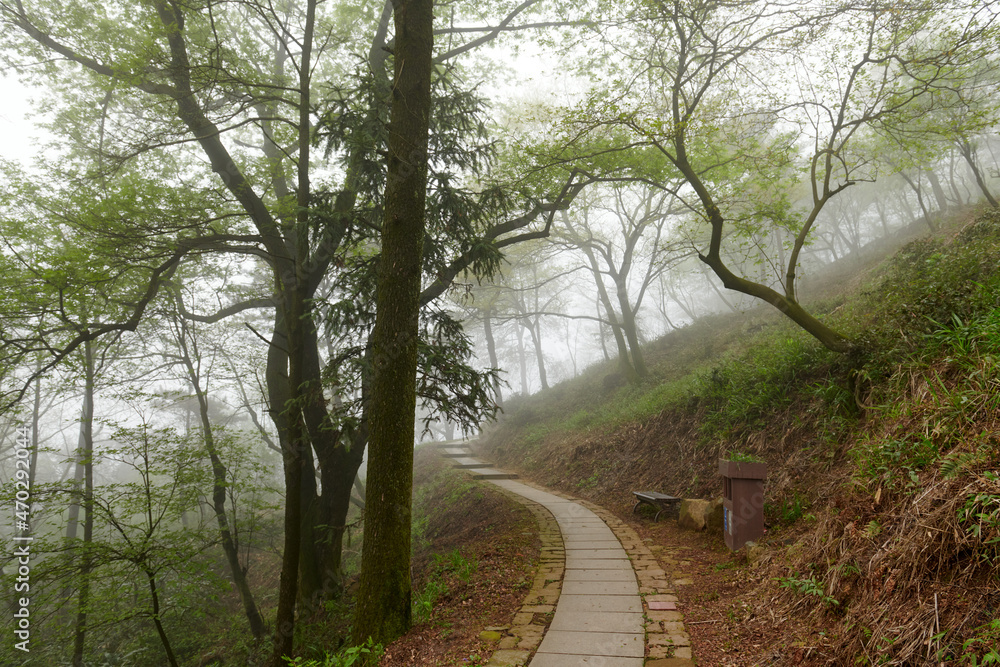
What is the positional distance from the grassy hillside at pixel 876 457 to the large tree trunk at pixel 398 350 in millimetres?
2952

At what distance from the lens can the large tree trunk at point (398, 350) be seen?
12.5ft

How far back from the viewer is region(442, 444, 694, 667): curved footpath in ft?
10.1

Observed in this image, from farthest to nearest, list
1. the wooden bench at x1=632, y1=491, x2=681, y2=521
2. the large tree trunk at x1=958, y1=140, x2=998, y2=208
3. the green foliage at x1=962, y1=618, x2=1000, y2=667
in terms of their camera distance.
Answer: the large tree trunk at x1=958, y1=140, x2=998, y2=208
the wooden bench at x1=632, y1=491, x2=681, y2=521
the green foliage at x1=962, y1=618, x2=1000, y2=667

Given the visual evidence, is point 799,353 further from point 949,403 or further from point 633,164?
point 633,164

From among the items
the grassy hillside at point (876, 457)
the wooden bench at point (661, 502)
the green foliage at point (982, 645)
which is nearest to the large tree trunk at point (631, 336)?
the grassy hillside at point (876, 457)

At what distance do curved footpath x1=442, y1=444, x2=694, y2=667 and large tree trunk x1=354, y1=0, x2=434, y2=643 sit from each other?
988 millimetres

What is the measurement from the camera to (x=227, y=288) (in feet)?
30.6

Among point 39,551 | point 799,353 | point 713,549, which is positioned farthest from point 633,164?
point 39,551

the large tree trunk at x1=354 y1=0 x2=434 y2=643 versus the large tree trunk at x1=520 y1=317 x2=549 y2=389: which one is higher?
the large tree trunk at x1=520 y1=317 x2=549 y2=389

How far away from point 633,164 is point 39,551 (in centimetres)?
1002

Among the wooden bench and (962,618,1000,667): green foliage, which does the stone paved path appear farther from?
(962,618,1000,667): green foliage

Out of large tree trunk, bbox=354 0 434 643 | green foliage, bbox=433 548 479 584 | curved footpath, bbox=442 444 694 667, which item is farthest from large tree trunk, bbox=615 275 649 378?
large tree trunk, bbox=354 0 434 643

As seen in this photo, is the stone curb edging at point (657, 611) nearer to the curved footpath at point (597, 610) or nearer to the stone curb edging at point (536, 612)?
the curved footpath at point (597, 610)

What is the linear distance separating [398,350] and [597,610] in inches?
111
